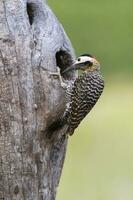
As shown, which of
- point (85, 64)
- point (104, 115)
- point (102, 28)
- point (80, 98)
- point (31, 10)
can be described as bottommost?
point (102, 28)

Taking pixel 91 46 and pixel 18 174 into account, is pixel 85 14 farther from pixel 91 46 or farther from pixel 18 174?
pixel 18 174

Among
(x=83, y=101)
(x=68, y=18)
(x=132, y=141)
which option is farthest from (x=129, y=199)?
(x=68, y=18)

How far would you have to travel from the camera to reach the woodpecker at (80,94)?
23.6ft

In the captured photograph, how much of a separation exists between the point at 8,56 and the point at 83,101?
646 millimetres

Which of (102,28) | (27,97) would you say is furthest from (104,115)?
(27,97)

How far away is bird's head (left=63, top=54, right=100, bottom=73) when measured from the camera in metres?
7.31

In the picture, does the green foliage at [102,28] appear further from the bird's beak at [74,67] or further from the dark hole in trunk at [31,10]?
the dark hole in trunk at [31,10]

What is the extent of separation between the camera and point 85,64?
749 cm

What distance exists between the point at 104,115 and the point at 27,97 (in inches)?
162

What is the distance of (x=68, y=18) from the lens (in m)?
13.7

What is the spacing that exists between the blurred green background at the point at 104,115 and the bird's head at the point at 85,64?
192 centimetres

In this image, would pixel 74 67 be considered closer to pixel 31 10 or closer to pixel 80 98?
pixel 80 98

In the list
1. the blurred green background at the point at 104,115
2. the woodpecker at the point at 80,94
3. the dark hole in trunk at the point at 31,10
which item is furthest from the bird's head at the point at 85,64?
the blurred green background at the point at 104,115

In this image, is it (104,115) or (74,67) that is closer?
(74,67)
